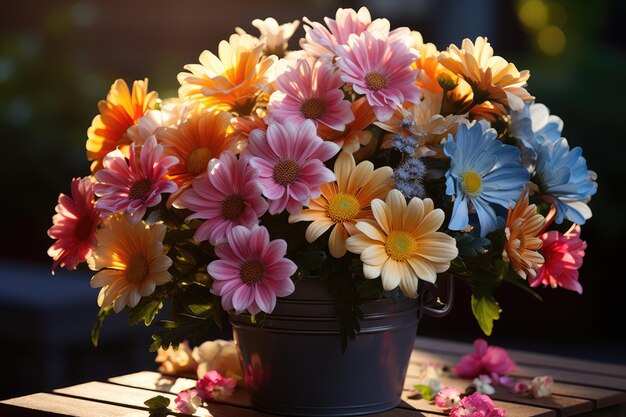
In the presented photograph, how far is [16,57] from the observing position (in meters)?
6.01

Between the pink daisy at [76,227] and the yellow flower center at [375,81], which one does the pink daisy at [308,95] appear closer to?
the yellow flower center at [375,81]

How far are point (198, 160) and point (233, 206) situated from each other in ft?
0.29

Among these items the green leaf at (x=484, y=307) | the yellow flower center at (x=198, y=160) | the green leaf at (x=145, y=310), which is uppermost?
the yellow flower center at (x=198, y=160)

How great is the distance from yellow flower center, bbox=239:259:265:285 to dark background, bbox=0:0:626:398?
1902 millimetres

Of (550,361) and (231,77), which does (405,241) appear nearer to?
(231,77)

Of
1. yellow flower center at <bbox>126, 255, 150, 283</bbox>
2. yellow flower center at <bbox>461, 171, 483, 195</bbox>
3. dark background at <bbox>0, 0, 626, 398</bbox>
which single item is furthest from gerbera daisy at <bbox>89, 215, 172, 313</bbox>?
dark background at <bbox>0, 0, 626, 398</bbox>

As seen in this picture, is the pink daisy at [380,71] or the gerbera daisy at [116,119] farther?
the gerbera daisy at [116,119]

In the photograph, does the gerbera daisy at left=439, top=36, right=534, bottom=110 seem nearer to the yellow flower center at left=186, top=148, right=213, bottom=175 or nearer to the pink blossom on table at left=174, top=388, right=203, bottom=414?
the yellow flower center at left=186, top=148, right=213, bottom=175

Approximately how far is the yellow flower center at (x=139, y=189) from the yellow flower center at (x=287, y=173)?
0.14 metres

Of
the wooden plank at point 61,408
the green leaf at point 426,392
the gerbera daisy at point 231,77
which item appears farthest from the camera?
the green leaf at point 426,392

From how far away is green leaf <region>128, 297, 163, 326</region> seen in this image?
3.95 feet

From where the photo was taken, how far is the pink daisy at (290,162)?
110 centimetres

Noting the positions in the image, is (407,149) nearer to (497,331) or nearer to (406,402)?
(406,402)

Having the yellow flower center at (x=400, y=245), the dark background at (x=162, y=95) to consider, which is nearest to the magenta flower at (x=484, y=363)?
the yellow flower center at (x=400, y=245)
